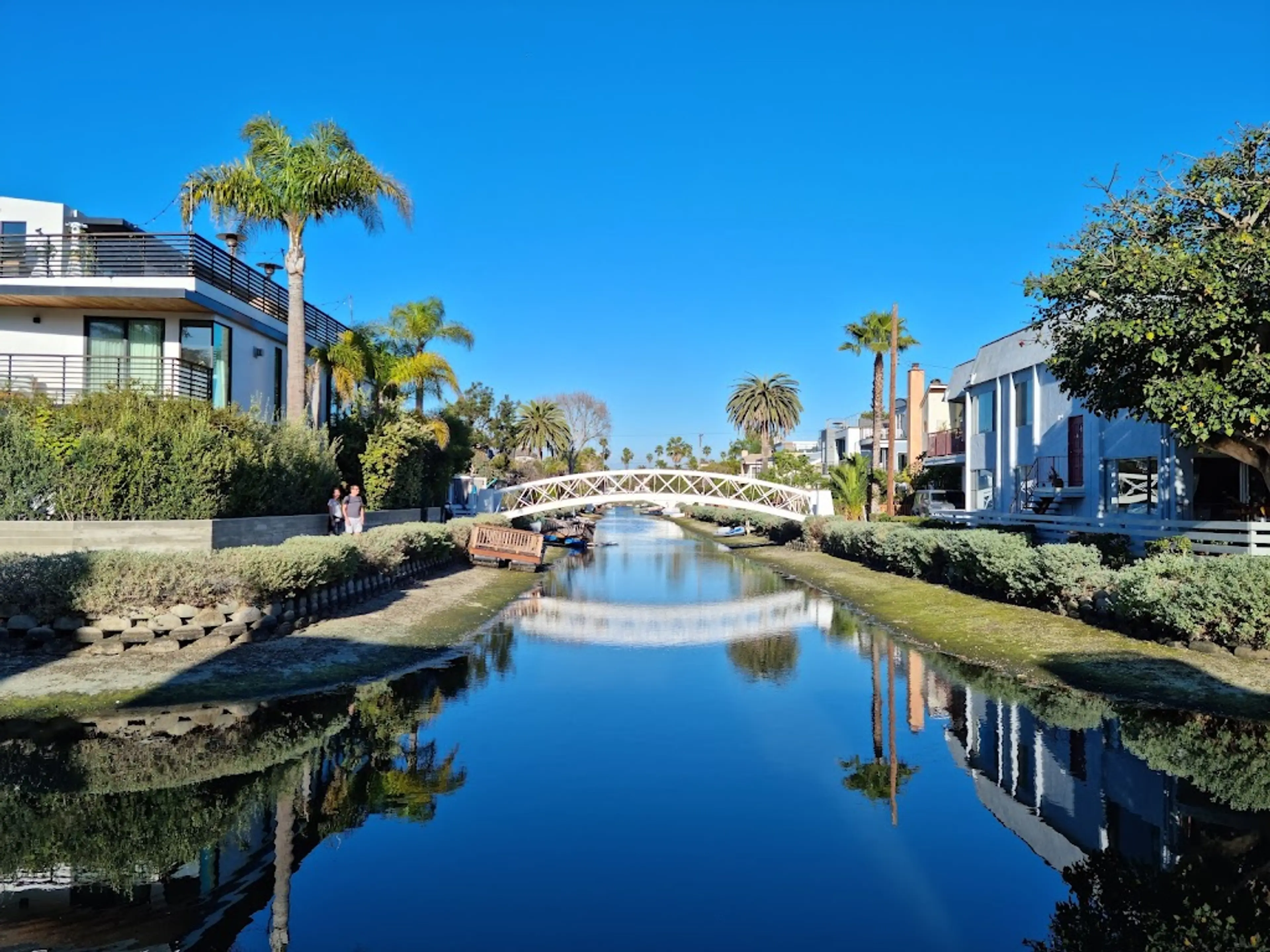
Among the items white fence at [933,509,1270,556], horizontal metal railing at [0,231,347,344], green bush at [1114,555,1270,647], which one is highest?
horizontal metal railing at [0,231,347,344]

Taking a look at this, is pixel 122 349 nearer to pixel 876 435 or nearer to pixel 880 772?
pixel 880 772

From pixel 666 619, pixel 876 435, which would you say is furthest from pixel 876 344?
pixel 666 619

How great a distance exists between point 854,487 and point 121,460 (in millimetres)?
39005

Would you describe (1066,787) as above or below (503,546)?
below

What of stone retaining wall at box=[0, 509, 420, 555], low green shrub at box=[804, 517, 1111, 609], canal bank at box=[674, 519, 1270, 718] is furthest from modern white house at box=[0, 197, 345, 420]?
low green shrub at box=[804, 517, 1111, 609]

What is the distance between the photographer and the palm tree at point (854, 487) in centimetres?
5281

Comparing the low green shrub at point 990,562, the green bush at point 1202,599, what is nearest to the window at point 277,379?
the low green shrub at point 990,562

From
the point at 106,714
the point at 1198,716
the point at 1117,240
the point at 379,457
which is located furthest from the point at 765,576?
the point at 106,714

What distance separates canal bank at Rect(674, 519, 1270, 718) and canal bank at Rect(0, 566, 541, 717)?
1080 cm

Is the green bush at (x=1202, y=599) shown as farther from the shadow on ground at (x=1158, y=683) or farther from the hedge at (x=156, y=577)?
the hedge at (x=156, y=577)

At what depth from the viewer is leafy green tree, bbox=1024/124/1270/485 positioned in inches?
666

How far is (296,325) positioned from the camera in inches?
1145

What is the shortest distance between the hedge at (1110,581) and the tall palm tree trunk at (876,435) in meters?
19.8

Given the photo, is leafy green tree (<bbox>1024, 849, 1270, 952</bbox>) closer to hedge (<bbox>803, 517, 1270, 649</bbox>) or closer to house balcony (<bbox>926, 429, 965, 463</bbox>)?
hedge (<bbox>803, 517, 1270, 649</bbox>)
